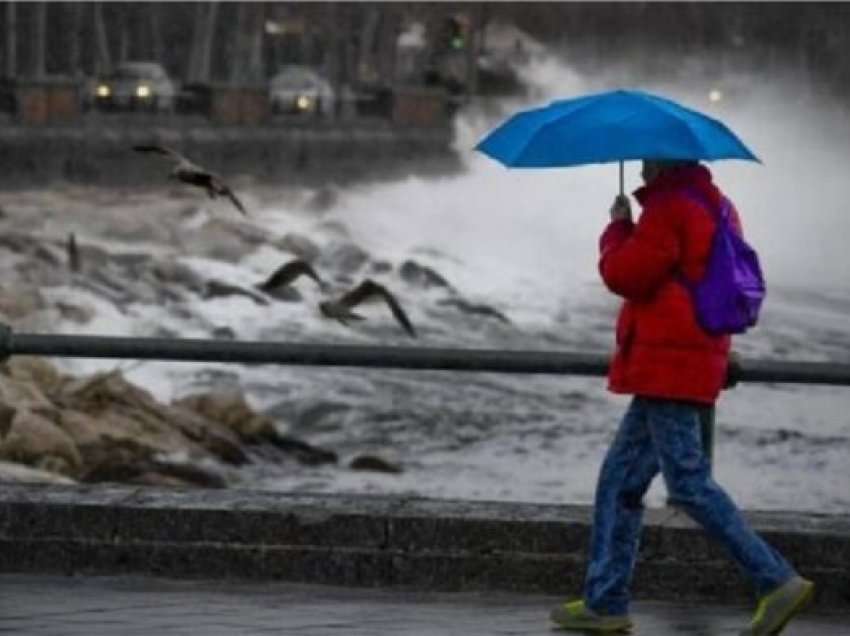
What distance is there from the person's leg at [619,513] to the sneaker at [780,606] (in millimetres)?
430

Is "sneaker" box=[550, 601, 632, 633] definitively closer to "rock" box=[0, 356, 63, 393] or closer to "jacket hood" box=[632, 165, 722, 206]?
"jacket hood" box=[632, 165, 722, 206]

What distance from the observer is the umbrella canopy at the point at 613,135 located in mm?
9305

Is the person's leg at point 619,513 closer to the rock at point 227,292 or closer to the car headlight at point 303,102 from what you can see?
the rock at point 227,292

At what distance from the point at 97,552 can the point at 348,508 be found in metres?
0.78

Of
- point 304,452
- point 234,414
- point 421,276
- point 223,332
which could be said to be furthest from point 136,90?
point 304,452

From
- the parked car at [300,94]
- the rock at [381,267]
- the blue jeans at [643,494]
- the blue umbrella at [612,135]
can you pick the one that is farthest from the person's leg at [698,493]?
the parked car at [300,94]

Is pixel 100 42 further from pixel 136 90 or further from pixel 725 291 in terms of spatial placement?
pixel 725 291

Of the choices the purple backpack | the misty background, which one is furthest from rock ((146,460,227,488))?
the purple backpack

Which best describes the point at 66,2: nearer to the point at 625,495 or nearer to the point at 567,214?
the point at 567,214

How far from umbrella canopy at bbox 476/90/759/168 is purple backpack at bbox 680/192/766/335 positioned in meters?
0.25

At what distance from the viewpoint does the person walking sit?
30.7 ft

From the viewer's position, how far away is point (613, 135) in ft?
30.7

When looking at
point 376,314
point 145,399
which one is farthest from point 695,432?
point 376,314

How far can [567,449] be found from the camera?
3319 cm
